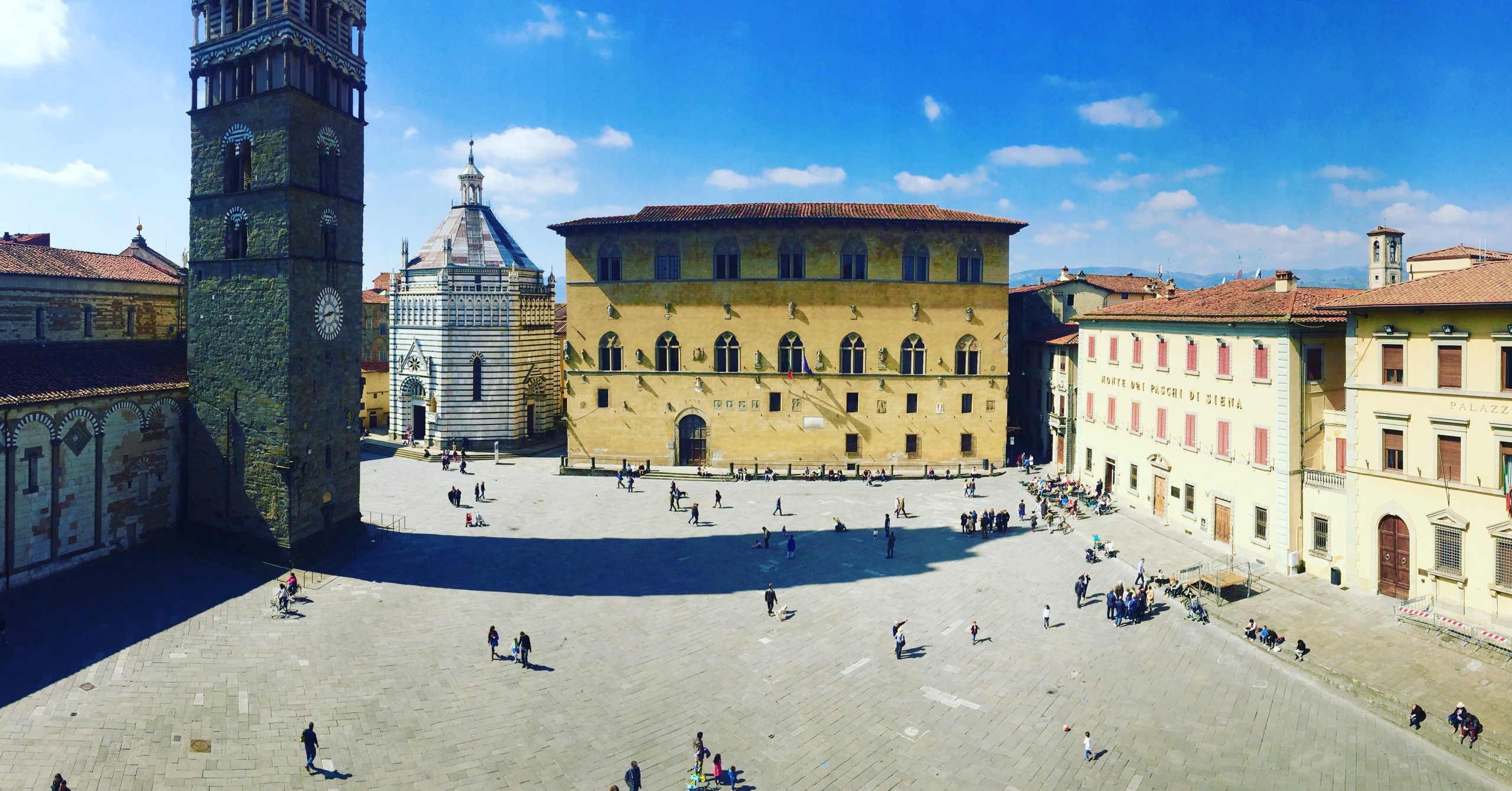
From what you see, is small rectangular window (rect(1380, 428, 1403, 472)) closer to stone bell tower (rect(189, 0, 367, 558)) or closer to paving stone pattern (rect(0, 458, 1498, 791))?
paving stone pattern (rect(0, 458, 1498, 791))

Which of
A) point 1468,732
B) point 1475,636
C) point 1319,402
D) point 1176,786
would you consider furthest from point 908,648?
point 1319,402

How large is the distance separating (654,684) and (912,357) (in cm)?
3017

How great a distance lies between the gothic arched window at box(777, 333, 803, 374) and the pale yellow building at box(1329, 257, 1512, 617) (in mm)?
26186

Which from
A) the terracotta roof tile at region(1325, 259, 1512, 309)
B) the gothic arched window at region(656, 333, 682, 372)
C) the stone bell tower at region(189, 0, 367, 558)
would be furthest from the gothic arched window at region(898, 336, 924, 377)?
the stone bell tower at region(189, 0, 367, 558)

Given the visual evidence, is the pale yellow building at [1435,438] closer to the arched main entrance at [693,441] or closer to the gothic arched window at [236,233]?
the arched main entrance at [693,441]

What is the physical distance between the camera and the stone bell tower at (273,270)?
27797 millimetres

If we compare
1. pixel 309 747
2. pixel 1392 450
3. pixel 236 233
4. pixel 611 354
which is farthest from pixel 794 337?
pixel 309 747

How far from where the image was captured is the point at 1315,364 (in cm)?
2772

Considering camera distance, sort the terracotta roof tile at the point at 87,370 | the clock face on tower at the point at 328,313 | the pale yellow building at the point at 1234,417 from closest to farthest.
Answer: the terracotta roof tile at the point at 87,370 < the pale yellow building at the point at 1234,417 < the clock face on tower at the point at 328,313

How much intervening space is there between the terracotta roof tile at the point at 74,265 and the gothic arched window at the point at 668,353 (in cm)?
2336

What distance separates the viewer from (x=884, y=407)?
46188 millimetres

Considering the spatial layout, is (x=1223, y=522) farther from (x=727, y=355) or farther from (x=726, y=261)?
(x=726, y=261)

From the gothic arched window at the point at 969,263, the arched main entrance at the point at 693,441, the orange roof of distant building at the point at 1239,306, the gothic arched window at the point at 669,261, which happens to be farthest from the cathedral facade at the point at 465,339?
the orange roof of distant building at the point at 1239,306

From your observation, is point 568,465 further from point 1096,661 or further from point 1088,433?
point 1096,661
